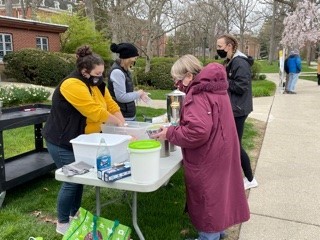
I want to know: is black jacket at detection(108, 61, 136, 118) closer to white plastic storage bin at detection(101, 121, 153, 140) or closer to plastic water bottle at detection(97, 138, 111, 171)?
white plastic storage bin at detection(101, 121, 153, 140)

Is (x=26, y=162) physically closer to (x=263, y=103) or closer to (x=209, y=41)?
(x=263, y=103)

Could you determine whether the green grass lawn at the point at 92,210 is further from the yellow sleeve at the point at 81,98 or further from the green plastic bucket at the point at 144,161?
the green plastic bucket at the point at 144,161

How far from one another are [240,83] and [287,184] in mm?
1686

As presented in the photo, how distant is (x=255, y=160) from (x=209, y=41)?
38.7 meters

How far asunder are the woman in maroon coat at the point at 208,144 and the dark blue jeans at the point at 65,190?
935 millimetres

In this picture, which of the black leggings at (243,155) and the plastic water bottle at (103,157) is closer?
the plastic water bottle at (103,157)

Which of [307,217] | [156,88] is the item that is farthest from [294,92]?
[307,217]

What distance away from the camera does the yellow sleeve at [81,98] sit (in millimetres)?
2863

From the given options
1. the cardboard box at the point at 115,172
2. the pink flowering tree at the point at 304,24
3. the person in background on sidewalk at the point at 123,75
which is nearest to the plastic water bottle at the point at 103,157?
the cardboard box at the point at 115,172

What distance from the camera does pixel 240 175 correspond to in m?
2.83

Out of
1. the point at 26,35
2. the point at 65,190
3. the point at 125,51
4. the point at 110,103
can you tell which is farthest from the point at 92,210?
the point at 26,35

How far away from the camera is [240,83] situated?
3945 mm

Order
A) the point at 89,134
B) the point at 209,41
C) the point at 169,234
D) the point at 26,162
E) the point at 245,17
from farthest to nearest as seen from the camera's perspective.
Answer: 1. the point at 245,17
2. the point at 209,41
3. the point at 26,162
4. the point at 169,234
5. the point at 89,134

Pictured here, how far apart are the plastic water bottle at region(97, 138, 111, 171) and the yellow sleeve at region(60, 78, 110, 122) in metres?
0.48
